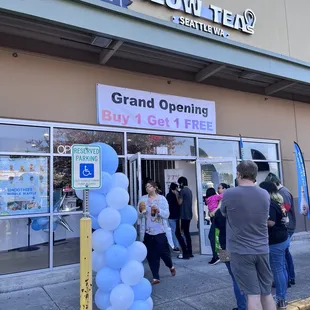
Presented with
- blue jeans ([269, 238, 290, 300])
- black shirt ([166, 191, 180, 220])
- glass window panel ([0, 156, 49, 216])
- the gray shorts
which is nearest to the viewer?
the gray shorts

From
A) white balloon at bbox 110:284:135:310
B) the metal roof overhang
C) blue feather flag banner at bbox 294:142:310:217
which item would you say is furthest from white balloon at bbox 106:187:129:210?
blue feather flag banner at bbox 294:142:310:217

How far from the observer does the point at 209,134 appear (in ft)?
25.5

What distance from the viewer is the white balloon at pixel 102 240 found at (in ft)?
11.7

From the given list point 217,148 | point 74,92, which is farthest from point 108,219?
point 217,148

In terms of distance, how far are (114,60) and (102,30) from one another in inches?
52.0

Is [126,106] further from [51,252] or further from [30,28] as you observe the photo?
[51,252]

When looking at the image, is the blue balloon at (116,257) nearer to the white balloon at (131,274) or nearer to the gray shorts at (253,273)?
the white balloon at (131,274)

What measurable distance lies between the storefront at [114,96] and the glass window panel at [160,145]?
2cm

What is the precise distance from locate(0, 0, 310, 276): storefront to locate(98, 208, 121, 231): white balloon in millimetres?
2470

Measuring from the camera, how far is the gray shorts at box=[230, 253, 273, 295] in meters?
3.03

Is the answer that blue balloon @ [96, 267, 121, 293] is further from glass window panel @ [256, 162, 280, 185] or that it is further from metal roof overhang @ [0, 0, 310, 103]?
glass window panel @ [256, 162, 280, 185]

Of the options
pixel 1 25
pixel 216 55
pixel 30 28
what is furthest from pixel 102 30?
pixel 216 55

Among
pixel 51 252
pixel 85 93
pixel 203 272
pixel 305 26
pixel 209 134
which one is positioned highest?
pixel 305 26

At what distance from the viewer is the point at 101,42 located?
5828 mm
